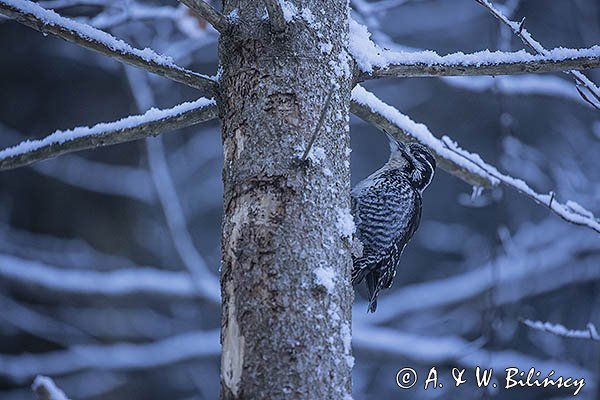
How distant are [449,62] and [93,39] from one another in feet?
3.02

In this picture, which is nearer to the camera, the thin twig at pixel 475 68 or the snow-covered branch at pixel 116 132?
the thin twig at pixel 475 68

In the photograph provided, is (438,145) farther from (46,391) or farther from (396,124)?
(46,391)

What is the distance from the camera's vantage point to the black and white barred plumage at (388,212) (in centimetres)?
341

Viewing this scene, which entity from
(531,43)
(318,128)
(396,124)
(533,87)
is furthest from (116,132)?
(533,87)

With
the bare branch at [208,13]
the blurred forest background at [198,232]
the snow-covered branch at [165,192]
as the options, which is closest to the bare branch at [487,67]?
the bare branch at [208,13]

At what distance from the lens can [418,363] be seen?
17.2ft

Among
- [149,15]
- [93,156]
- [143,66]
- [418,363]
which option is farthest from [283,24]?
[93,156]

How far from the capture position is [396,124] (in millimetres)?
2389

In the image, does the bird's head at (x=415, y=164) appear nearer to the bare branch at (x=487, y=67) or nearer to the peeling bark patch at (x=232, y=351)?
the bare branch at (x=487, y=67)

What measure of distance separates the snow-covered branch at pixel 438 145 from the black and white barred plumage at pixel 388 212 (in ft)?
2.68

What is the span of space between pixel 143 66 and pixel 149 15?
2.19 m

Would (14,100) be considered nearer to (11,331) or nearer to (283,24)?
(11,331)

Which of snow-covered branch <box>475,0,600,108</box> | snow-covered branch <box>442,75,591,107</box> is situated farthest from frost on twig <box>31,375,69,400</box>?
snow-covered branch <box>442,75,591,107</box>

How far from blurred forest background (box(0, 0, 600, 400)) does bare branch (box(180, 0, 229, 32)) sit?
92.9 inches
